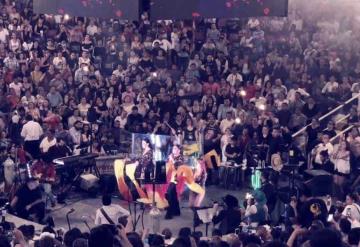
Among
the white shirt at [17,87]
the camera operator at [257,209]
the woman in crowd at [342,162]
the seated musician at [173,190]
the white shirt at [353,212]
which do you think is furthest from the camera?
the white shirt at [17,87]

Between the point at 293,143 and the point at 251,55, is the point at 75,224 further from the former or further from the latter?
the point at 251,55

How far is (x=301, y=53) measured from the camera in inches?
985

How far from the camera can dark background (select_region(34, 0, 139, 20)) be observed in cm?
1351

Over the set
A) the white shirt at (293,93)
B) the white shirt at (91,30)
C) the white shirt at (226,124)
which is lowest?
the white shirt at (226,124)

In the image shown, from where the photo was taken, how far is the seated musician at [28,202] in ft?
53.2

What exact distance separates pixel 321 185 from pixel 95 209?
4.53m

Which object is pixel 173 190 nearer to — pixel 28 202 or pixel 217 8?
pixel 28 202

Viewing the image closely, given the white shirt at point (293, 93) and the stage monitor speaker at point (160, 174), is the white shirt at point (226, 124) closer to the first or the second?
the white shirt at point (293, 93)

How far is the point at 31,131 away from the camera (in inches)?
786

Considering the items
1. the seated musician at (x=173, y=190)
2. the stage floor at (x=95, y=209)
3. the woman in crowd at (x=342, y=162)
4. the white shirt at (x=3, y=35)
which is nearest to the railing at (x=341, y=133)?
Answer: the woman in crowd at (x=342, y=162)

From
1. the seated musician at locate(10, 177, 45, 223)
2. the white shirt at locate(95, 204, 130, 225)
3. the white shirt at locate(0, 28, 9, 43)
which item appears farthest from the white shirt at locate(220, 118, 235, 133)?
the white shirt at locate(0, 28, 9, 43)

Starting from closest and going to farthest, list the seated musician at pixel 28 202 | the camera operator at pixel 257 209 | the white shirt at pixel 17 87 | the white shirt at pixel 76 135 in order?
1. the camera operator at pixel 257 209
2. the seated musician at pixel 28 202
3. the white shirt at pixel 76 135
4. the white shirt at pixel 17 87

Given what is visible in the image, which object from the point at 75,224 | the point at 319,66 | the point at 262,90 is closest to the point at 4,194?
the point at 75,224

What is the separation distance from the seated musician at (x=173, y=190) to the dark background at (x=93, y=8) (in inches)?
165
